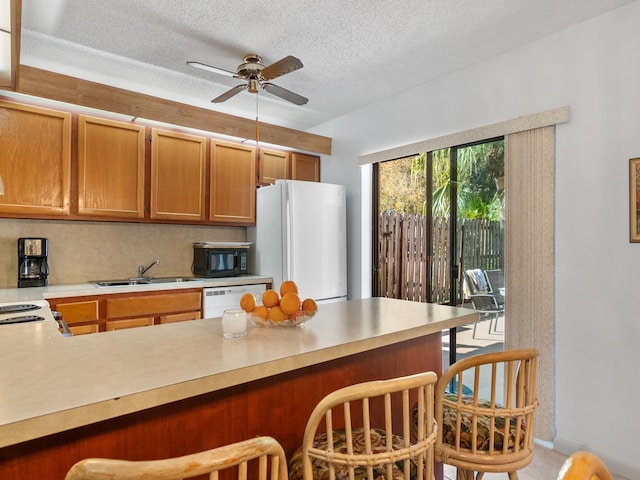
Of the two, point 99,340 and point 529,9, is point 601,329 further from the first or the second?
point 99,340

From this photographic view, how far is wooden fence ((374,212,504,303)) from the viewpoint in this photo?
2.95 meters

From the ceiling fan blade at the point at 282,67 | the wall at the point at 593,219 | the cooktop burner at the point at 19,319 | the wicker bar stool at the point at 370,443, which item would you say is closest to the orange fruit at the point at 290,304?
the wicker bar stool at the point at 370,443

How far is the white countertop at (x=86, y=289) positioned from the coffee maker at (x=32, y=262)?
81 mm

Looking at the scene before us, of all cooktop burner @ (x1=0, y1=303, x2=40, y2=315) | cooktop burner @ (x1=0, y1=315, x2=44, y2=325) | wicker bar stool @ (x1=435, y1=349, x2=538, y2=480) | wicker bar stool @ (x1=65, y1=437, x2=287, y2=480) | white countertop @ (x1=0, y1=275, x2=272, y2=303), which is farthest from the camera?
white countertop @ (x1=0, y1=275, x2=272, y2=303)

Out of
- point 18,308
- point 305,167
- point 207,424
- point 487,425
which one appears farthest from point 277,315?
point 305,167

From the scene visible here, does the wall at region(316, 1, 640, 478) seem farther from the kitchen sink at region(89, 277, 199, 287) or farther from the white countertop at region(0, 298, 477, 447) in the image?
the kitchen sink at region(89, 277, 199, 287)

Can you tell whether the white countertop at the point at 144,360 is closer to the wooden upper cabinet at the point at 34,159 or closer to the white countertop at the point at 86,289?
the white countertop at the point at 86,289

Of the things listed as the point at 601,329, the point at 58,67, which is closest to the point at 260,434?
the point at 601,329

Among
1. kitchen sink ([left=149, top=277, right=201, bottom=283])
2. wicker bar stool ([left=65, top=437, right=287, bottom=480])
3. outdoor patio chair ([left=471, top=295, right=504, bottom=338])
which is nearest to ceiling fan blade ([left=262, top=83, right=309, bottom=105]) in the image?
kitchen sink ([left=149, top=277, right=201, bottom=283])

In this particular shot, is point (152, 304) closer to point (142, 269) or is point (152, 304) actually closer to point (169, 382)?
point (142, 269)

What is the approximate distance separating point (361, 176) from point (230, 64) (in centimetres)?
162

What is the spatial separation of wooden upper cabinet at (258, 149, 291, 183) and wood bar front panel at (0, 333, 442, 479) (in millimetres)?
2807

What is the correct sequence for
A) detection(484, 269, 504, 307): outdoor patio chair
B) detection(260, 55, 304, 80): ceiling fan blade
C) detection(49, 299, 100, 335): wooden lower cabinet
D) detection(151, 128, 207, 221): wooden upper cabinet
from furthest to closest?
detection(151, 128, 207, 221): wooden upper cabinet → detection(484, 269, 504, 307): outdoor patio chair → detection(49, 299, 100, 335): wooden lower cabinet → detection(260, 55, 304, 80): ceiling fan blade

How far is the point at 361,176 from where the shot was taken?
3.89 meters
